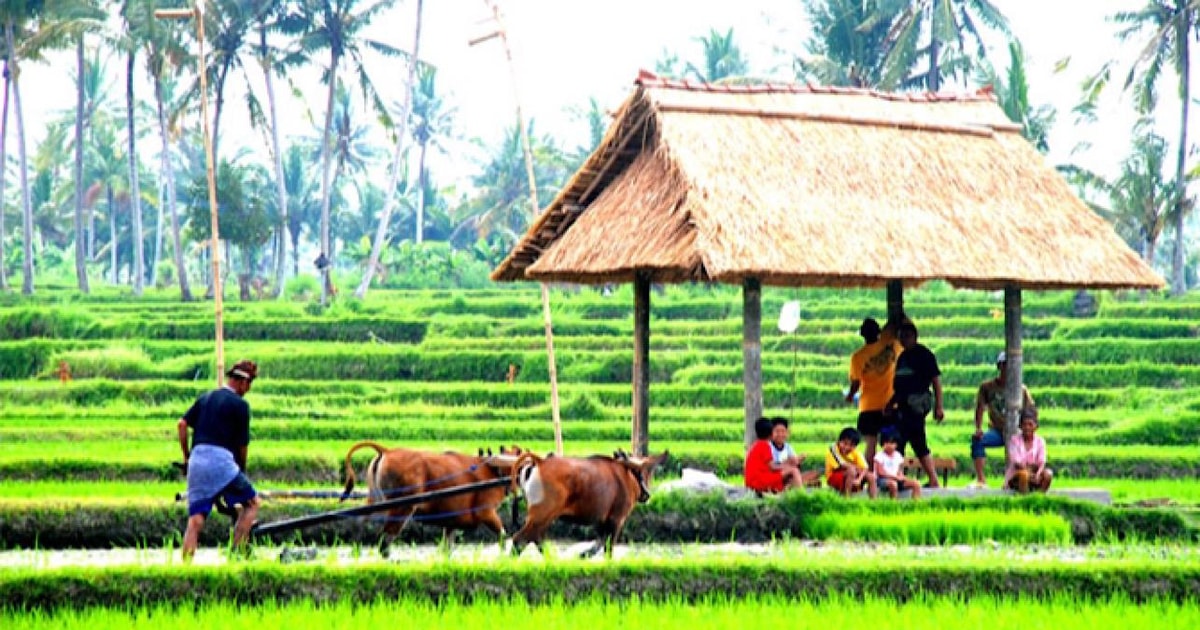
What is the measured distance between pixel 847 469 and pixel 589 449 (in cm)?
563

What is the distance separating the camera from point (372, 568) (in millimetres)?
8367

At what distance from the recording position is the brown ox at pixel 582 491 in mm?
9438

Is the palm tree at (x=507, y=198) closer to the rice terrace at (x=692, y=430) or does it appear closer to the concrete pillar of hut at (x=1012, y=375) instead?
the rice terrace at (x=692, y=430)

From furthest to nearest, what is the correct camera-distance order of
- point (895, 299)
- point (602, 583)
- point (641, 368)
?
point (895, 299)
point (641, 368)
point (602, 583)

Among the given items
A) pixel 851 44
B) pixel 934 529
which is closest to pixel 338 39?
pixel 851 44

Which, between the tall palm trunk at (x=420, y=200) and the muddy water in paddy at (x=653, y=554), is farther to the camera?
the tall palm trunk at (x=420, y=200)

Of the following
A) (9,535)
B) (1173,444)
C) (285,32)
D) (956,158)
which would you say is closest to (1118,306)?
(1173,444)

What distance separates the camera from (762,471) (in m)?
11.6

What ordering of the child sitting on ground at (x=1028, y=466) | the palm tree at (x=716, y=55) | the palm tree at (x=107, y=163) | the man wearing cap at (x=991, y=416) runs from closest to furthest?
the child sitting on ground at (x=1028, y=466)
the man wearing cap at (x=991, y=416)
the palm tree at (x=716, y=55)
the palm tree at (x=107, y=163)

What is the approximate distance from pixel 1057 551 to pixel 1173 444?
31.4 feet

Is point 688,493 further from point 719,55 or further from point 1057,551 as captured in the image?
point 719,55

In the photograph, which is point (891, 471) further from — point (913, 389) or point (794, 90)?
point (794, 90)

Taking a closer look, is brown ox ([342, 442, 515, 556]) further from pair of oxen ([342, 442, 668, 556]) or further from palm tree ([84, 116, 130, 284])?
palm tree ([84, 116, 130, 284])

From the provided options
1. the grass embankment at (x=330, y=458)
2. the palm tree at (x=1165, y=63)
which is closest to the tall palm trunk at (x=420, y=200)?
the palm tree at (x=1165, y=63)
